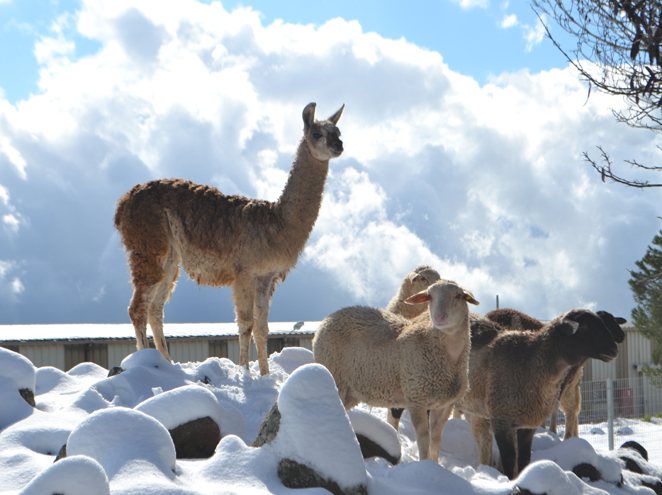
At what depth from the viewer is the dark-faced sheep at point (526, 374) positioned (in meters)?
9.34

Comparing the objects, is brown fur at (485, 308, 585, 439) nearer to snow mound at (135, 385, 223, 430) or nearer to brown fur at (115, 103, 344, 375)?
brown fur at (115, 103, 344, 375)

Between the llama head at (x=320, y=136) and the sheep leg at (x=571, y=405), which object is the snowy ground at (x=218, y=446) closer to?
the sheep leg at (x=571, y=405)

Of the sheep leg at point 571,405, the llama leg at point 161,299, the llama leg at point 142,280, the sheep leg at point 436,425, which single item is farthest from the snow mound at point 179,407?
the sheep leg at point 571,405

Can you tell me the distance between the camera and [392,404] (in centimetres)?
912

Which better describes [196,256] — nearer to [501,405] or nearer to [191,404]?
[191,404]

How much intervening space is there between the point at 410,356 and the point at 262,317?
3.51 metres

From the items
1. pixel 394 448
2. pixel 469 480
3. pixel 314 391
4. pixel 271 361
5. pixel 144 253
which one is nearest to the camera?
pixel 314 391

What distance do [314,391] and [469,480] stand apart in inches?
89.2

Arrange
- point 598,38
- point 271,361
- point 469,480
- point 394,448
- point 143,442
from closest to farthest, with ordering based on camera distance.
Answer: point 143,442 < point 469,480 < point 394,448 < point 598,38 < point 271,361

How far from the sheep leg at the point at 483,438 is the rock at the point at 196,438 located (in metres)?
3.32

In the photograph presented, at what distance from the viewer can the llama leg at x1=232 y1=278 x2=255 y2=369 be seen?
38.6ft

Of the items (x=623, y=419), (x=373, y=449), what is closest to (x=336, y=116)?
(x=373, y=449)

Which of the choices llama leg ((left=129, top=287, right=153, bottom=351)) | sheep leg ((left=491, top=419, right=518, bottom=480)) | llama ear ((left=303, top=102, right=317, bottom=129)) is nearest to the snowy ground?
sheep leg ((left=491, top=419, right=518, bottom=480))

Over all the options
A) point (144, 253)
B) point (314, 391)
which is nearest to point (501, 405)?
point (314, 391)
